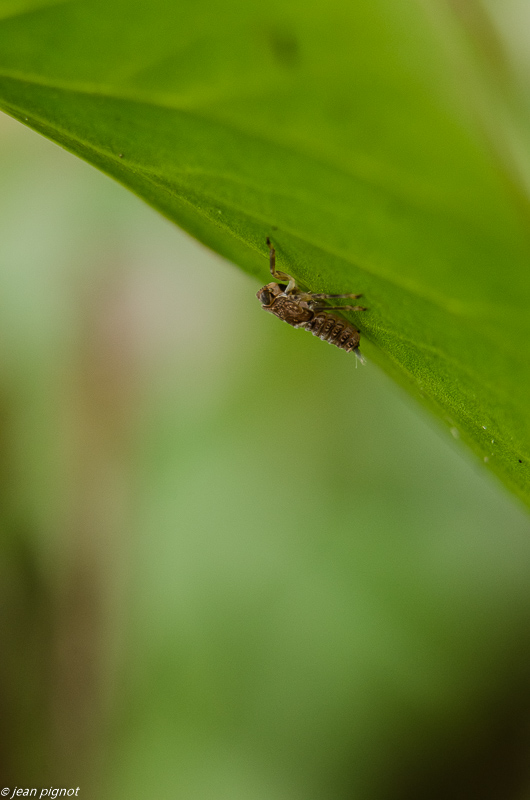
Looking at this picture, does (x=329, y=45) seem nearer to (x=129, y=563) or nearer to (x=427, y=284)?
(x=427, y=284)

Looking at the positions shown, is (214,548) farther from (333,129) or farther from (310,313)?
(333,129)

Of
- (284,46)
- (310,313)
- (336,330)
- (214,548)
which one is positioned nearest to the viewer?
(284,46)

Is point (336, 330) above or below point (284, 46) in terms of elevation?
above

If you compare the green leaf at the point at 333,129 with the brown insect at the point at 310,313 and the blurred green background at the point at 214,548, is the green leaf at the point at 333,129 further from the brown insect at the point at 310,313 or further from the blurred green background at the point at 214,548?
the blurred green background at the point at 214,548

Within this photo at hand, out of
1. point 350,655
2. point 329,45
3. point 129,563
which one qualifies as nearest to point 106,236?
point 129,563

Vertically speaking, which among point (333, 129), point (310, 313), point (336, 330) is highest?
point (310, 313)

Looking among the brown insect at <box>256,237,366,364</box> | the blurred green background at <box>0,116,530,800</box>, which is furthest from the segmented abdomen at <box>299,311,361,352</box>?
the blurred green background at <box>0,116,530,800</box>

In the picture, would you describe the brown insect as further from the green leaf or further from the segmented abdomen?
the green leaf

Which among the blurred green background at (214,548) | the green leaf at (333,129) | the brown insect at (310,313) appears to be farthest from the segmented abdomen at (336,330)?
the blurred green background at (214,548)

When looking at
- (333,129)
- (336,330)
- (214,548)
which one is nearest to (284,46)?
(333,129)
